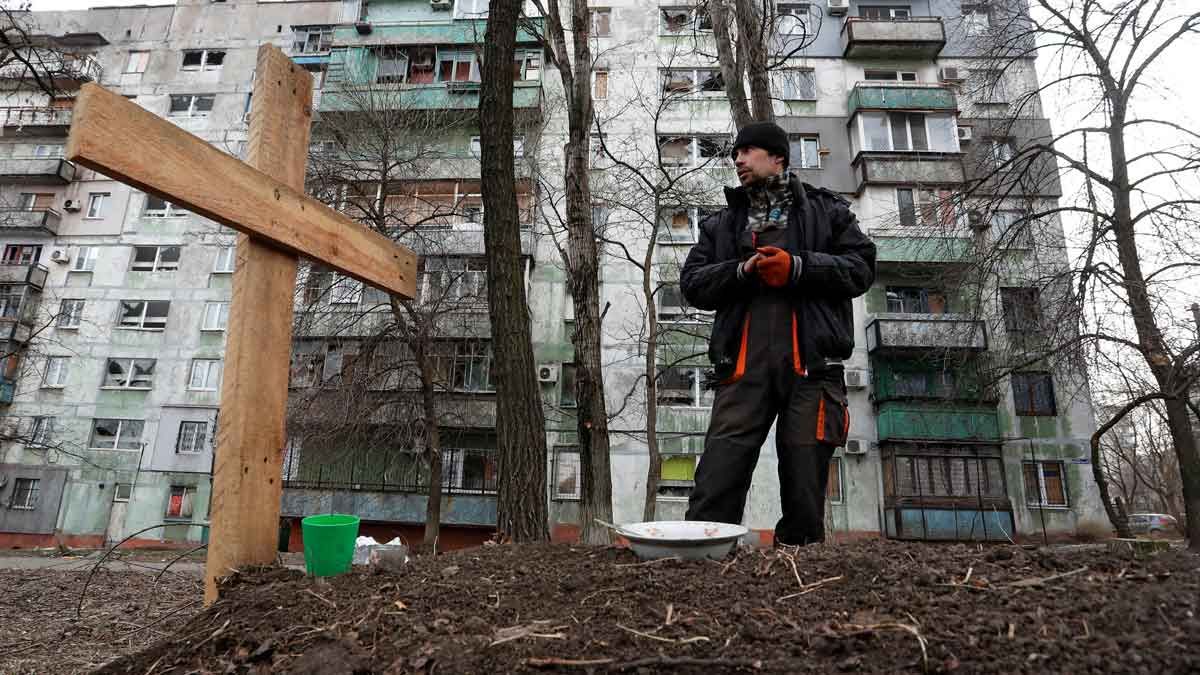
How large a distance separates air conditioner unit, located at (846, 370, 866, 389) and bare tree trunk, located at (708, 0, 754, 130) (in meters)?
15.1

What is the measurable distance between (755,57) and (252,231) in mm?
7695

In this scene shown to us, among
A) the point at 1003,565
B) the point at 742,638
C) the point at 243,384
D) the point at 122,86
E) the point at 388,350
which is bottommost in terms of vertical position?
the point at 742,638

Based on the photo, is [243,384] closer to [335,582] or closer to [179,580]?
[335,582]

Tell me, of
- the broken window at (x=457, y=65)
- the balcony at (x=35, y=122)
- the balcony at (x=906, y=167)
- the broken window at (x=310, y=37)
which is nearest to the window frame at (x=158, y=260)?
Result: the balcony at (x=35, y=122)

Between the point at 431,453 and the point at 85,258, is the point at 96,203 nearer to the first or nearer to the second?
the point at 85,258

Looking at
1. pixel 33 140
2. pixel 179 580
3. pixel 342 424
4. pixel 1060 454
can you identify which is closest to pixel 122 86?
pixel 33 140

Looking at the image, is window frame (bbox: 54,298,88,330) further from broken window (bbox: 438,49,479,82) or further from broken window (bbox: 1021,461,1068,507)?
broken window (bbox: 1021,461,1068,507)

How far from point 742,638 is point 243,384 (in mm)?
2315

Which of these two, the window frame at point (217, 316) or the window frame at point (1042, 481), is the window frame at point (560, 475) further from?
the window frame at point (217, 316)

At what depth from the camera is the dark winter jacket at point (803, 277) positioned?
3.34m

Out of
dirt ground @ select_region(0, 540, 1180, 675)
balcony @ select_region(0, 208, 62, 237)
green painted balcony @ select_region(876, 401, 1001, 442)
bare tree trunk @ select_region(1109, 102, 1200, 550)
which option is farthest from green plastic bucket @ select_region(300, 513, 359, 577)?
balcony @ select_region(0, 208, 62, 237)

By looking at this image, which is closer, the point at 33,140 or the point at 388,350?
the point at 388,350

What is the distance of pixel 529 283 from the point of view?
23.4 meters

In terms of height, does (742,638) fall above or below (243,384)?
below
